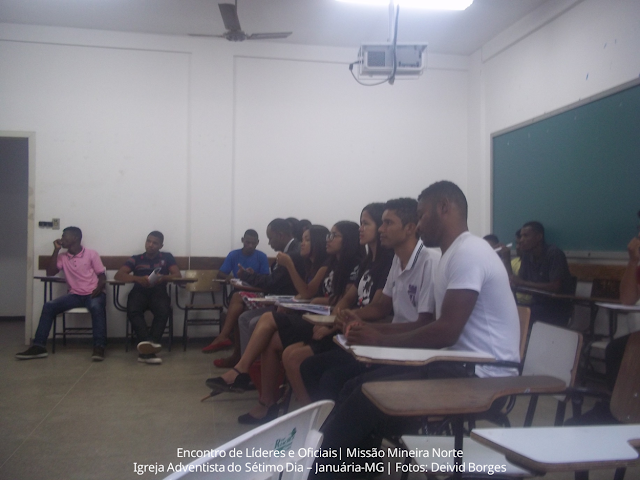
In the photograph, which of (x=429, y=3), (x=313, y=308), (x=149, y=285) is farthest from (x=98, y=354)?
(x=429, y=3)

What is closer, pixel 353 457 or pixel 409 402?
pixel 409 402

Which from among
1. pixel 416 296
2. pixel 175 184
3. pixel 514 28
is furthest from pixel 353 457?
pixel 514 28

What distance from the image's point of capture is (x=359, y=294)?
2.97 meters

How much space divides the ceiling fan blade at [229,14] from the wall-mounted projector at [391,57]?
1209 millimetres

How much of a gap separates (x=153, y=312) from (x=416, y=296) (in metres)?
3.71

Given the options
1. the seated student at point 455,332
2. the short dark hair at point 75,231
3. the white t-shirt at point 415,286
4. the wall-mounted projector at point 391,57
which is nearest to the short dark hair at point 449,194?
the seated student at point 455,332

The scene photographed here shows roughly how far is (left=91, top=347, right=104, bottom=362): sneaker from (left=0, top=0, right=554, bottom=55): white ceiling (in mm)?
3382

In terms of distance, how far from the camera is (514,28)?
17.6 ft

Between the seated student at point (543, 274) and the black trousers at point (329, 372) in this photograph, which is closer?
the black trousers at point (329, 372)

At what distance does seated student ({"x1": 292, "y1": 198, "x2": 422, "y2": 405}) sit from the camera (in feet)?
7.42

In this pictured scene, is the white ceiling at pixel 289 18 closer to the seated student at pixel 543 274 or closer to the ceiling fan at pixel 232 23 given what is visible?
the ceiling fan at pixel 232 23

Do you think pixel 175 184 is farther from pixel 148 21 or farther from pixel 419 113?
pixel 419 113

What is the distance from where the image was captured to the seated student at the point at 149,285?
5180 mm

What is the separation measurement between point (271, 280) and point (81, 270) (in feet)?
7.62
